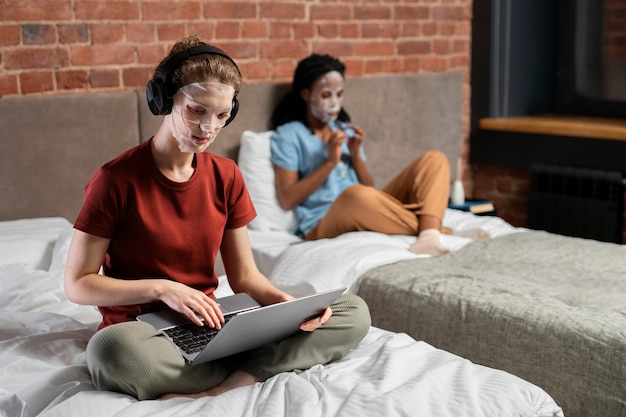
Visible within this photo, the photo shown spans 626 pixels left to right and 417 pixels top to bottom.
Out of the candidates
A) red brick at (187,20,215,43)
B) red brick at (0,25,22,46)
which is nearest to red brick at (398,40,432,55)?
red brick at (187,20,215,43)

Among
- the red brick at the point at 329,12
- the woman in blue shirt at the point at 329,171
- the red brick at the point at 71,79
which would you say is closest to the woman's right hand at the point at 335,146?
the woman in blue shirt at the point at 329,171

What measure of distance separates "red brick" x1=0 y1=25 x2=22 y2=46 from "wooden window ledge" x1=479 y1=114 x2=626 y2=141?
96.3 inches

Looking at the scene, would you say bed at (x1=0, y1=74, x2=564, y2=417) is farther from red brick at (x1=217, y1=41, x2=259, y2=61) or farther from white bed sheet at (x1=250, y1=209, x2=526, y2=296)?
red brick at (x1=217, y1=41, x2=259, y2=61)

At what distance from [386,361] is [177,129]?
0.68m

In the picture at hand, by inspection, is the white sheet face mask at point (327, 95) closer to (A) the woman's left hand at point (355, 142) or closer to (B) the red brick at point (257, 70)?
(A) the woman's left hand at point (355, 142)

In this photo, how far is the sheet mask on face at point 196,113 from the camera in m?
1.79

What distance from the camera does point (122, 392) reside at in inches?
64.2

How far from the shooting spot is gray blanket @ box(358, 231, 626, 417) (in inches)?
81.1

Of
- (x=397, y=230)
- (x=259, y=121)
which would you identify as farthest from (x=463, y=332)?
(x=259, y=121)

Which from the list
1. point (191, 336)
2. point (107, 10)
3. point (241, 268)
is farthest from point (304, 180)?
point (191, 336)

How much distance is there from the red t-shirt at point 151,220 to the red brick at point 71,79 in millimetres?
1269

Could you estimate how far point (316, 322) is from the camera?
180cm

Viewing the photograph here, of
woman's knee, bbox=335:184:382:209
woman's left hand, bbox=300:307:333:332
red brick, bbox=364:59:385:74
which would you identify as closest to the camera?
woman's left hand, bbox=300:307:333:332

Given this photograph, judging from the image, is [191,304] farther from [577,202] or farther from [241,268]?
[577,202]
